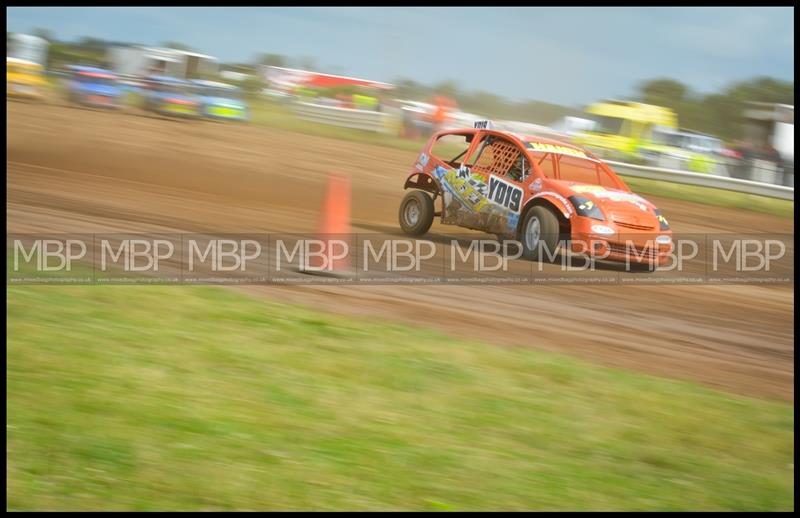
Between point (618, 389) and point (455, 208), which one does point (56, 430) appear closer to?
point (618, 389)

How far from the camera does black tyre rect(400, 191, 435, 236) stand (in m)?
9.96

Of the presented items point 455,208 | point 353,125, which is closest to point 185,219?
point 455,208

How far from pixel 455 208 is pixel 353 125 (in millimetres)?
10193

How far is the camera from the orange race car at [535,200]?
8.45 m

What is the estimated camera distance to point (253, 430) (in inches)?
161

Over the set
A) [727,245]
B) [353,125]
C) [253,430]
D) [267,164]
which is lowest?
[253,430]

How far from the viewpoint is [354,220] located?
1169cm

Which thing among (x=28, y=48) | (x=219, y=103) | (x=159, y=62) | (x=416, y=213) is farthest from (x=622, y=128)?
(x=28, y=48)

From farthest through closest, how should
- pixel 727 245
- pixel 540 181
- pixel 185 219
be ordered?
pixel 727 245
pixel 185 219
pixel 540 181

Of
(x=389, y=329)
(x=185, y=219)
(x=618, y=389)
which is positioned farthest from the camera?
(x=185, y=219)

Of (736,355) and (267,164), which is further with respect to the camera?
(267,164)

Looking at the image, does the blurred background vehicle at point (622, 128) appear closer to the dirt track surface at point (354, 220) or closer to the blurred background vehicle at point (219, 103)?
the dirt track surface at point (354, 220)

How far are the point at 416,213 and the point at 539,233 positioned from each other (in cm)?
197

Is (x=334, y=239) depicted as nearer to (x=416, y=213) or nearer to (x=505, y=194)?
(x=505, y=194)
